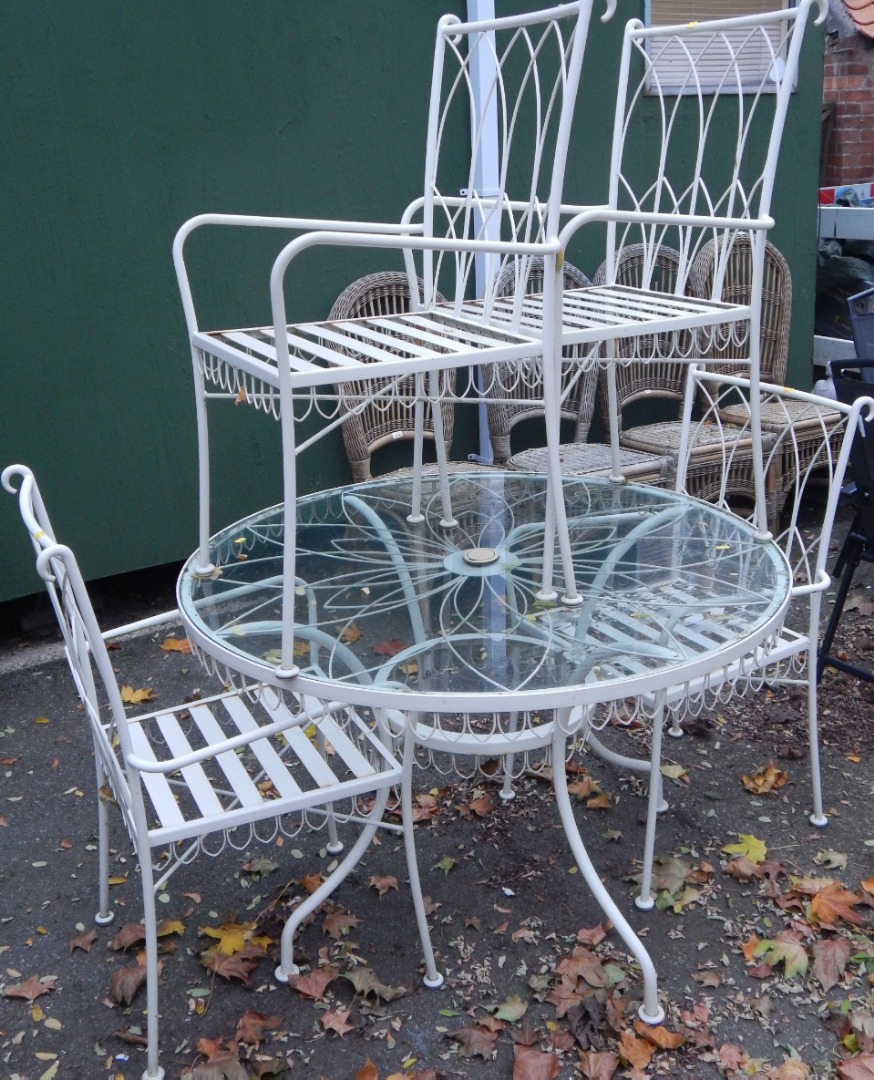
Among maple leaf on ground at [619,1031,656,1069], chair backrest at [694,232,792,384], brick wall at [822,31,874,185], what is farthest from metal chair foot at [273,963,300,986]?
brick wall at [822,31,874,185]

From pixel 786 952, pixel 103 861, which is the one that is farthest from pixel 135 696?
pixel 786 952

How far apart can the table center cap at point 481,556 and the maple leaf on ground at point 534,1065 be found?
3.25 ft

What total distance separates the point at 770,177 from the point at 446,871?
1764mm

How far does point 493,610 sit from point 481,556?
11.7 inches

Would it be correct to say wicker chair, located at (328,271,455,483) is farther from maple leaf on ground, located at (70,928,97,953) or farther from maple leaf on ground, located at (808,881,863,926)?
maple leaf on ground, located at (808,881,863,926)

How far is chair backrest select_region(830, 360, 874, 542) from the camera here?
2805mm

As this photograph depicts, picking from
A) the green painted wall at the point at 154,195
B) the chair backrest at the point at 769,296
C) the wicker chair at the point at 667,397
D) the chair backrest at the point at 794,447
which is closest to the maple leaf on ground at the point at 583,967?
the chair backrest at the point at 794,447

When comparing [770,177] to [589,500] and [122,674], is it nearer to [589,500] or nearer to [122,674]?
[589,500]

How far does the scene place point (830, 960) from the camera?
2174 mm

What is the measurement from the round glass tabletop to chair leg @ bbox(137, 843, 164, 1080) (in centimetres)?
40

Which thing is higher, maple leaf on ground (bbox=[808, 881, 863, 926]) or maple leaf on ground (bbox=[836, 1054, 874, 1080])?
maple leaf on ground (bbox=[836, 1054, 874, 1080])

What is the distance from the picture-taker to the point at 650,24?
4.56 metres

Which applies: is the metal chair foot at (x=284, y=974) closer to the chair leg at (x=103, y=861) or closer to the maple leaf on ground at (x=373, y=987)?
the maple leaf on ground at (x=373, y=987)

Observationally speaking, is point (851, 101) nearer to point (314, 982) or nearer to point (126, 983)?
point (314, 982)
